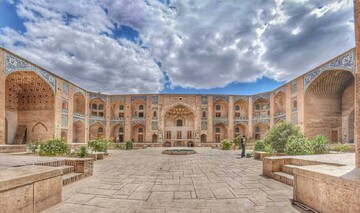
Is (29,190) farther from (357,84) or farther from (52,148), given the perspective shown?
(357,84)

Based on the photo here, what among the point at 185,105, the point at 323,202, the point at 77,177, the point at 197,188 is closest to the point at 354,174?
the point at 323,202

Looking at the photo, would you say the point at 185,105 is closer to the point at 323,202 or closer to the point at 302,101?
the point at 302,101

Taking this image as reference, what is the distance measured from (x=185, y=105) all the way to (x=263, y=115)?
1175cm

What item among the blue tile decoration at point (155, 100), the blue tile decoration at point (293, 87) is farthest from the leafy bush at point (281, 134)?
the blue tile decoration at point (155, 100)

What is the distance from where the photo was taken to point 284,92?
2391 centimetres

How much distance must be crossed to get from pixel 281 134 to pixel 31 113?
23350 millimetres

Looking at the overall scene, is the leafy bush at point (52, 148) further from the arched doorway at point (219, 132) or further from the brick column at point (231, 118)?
the arched doorway at point (219, 132)

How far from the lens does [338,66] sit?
16.2 m

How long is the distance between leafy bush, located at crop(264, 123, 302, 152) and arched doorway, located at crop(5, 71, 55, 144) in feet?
67.2

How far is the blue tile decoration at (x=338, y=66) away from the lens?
591 inches

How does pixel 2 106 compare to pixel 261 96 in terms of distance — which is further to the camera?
pixel 261 96

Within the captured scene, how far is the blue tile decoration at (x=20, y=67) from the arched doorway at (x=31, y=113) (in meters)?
0.95

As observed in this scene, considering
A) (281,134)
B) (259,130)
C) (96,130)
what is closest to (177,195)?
(281,134)

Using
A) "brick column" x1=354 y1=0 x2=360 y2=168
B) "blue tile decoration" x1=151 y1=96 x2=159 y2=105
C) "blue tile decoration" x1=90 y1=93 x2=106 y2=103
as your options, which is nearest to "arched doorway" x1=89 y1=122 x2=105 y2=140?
"blue tile decoration" x1=90 y1=93 x2=106 y2=103
